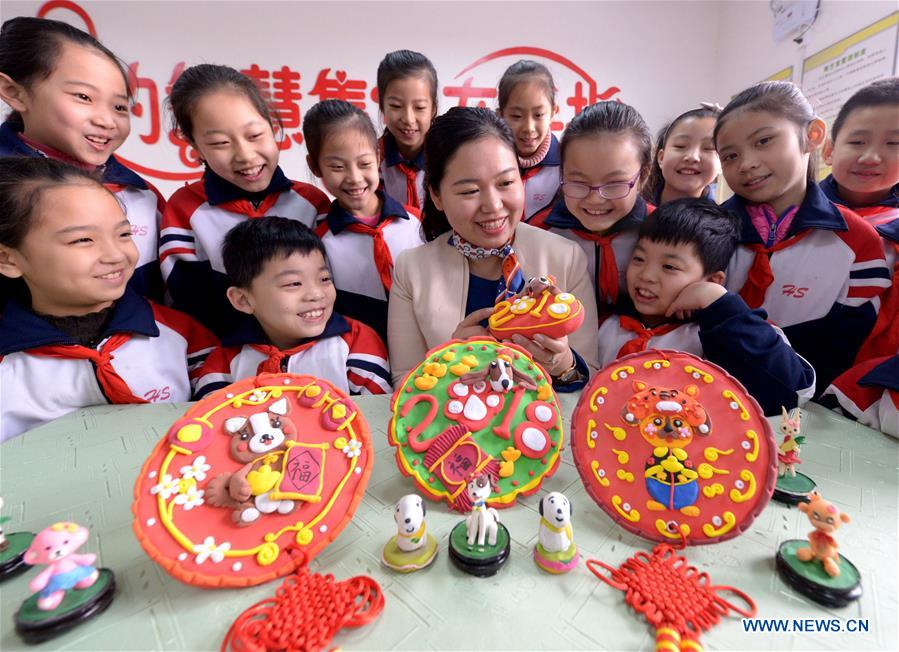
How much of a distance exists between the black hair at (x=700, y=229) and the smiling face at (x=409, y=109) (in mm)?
990

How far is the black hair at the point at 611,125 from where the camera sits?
4.10 ft

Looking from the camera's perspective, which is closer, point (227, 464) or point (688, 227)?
point (227, 464)

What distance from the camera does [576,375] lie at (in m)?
1.24

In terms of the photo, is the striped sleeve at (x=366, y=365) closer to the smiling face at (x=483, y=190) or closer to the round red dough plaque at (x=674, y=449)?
the smiling face at (x=483, y=190)

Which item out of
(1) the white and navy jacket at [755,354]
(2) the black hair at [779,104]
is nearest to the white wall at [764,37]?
(2) the black hair at [779,104]

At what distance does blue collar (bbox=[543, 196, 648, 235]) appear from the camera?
1.37m

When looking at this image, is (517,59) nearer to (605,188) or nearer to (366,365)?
(605,188)

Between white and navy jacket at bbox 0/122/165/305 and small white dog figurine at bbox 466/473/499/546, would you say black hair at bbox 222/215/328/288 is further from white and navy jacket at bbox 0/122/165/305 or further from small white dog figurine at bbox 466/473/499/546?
small white dog figurine at bbox 466/473/499/546

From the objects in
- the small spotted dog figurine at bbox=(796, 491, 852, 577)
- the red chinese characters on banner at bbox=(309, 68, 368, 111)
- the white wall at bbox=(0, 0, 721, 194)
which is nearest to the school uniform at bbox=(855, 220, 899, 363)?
the small spotted dog figurine at bbox=(796, 491, 852, 577)

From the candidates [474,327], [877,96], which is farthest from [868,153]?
[474,327]

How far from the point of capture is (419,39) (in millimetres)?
3230

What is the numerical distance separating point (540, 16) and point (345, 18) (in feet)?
4.71

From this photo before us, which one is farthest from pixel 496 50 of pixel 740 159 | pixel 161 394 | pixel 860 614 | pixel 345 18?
pixel 860 614

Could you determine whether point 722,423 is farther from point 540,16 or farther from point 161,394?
point 540,16
